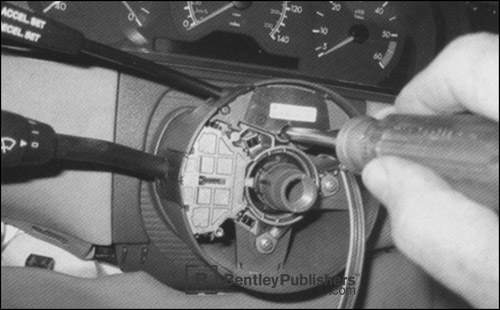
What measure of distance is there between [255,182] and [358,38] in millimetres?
526

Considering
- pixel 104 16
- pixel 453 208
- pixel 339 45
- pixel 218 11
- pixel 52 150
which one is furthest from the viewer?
pixel 339 45

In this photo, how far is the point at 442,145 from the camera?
1.74 ft

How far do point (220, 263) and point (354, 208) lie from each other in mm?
223

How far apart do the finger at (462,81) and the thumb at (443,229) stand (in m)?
0.09

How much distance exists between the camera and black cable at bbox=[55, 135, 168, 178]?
31.1 inches

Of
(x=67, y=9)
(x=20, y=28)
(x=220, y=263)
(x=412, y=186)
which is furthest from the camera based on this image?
(x=67, y=9)

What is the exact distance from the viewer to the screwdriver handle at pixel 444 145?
1.63 ft

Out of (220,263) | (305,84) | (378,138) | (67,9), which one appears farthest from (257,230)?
(67,9)

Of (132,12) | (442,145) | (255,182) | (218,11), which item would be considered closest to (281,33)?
(218,11)

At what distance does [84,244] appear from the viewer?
983 millimetres

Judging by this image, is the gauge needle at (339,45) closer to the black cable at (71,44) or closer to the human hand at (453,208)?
the black cable at (71,44)

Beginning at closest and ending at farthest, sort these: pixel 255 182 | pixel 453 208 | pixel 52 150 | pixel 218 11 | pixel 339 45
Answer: pixel 453 208, pixel 52 150, pixel 255 182, pixel 218 11, pixel 339 45

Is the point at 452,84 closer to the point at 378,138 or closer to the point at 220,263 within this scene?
the point at 378,138

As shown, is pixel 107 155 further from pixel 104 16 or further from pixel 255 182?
pixel 104 16
